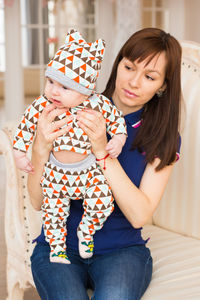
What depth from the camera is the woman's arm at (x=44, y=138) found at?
1396mm

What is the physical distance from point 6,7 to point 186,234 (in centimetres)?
323

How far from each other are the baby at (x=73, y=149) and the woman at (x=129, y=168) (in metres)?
0.03

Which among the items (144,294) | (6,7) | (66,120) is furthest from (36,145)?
(6,7)

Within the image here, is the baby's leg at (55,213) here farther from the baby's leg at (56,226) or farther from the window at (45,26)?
the window at (45,26)

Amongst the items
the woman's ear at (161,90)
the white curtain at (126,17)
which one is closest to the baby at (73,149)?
the woman's ear at (161,90)

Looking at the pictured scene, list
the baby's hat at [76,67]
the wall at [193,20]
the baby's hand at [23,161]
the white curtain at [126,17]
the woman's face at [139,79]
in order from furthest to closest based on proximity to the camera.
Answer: the wall at [193,20]
the white curtain at [126,17]
the woman's face at [139,79]
the baby's hand at [23,161]
the baby's hat at [76,67]

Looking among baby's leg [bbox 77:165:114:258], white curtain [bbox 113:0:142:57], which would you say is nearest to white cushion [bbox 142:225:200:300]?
baby's leg [bbox 77:165:114:258]

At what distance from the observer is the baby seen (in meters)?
1.34

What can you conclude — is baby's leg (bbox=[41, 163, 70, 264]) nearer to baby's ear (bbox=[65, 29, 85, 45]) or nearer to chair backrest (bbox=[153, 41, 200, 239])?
baby's ear (bbox=[65, 29, 85, 45])

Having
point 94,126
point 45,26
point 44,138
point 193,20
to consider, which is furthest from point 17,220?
point 193,20

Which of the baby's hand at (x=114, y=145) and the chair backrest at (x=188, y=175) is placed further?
the chair backrest at (x=188, y=175)

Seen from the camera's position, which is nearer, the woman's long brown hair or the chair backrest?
the woman's long brown hair

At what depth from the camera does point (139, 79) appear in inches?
60.9

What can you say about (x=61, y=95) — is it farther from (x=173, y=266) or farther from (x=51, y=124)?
(x=173, y=266)
